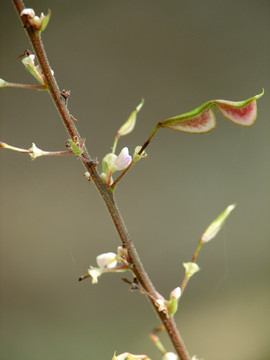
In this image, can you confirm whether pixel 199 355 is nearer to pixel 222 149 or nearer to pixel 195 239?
pixel 195 239

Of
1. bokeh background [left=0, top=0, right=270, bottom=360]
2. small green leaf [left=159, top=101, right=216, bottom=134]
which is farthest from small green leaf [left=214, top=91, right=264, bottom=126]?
bokeh background [left=0, top=0, right=270, bottom=360]

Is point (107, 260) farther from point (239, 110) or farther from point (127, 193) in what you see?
point (127, 193)

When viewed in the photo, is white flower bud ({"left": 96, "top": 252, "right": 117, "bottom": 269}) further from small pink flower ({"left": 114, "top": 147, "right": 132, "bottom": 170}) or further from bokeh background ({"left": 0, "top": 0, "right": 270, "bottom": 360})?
bokeh background ({"left": 0, "top": 0, "right": 270, "bottom": 360})

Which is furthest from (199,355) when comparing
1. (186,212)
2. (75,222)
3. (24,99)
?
(24,99)

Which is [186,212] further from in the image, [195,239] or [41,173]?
[41,173]

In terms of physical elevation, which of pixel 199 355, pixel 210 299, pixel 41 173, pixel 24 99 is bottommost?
pixel 199 355

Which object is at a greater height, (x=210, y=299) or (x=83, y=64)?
(x=83, y=64)

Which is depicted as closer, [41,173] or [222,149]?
[41,173]
